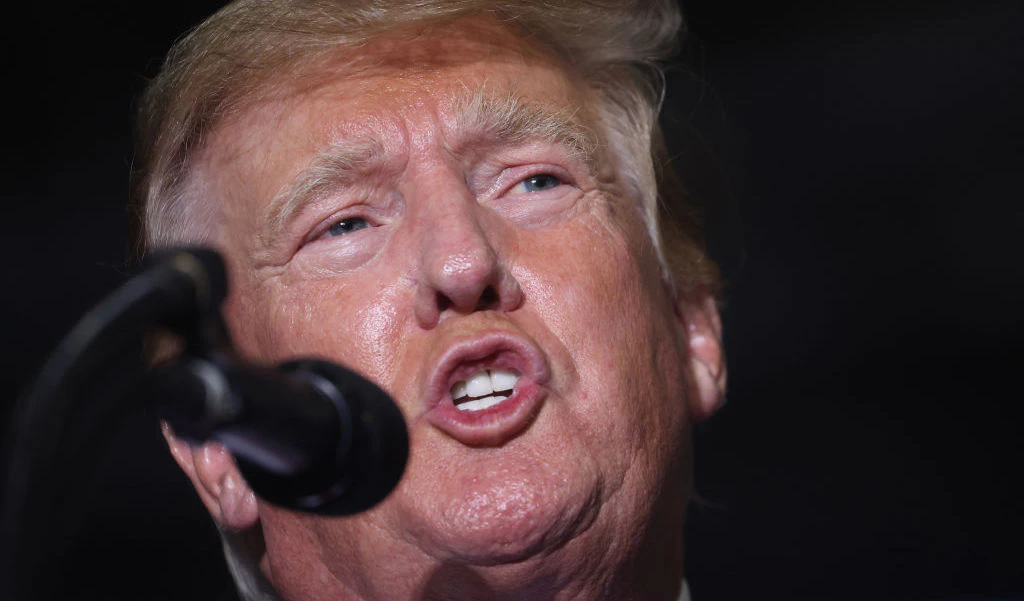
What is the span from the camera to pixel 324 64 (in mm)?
1939

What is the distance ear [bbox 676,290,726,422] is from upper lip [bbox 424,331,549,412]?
496 mm

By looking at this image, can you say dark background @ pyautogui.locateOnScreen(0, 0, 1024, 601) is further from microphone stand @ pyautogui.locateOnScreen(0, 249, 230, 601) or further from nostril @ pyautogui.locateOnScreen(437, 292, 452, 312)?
microphone stand @ pyautogui.locateOnScreen(0, 249, 230, 601)

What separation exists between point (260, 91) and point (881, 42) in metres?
1.73

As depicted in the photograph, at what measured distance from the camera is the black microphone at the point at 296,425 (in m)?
0.86

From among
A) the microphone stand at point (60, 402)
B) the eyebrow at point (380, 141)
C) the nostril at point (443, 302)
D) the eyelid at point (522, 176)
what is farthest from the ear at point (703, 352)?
the microphone stand at point (60, 402)

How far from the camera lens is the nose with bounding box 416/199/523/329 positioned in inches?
65.7

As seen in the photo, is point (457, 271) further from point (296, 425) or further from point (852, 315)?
point (852, 315)

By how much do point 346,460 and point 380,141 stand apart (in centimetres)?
94

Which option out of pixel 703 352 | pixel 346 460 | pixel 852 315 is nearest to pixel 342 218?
pixel 703 352

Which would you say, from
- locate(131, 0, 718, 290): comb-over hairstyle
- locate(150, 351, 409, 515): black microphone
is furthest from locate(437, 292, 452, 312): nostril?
locate(150, 351, 409, 515): black microphone

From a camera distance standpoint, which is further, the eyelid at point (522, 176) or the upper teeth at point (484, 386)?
the eyelid at point (522, 176)

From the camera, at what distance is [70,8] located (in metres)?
2.32

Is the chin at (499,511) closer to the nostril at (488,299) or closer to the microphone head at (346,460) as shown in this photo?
the nostril at (488,299)

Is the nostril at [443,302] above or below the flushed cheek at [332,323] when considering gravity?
above
